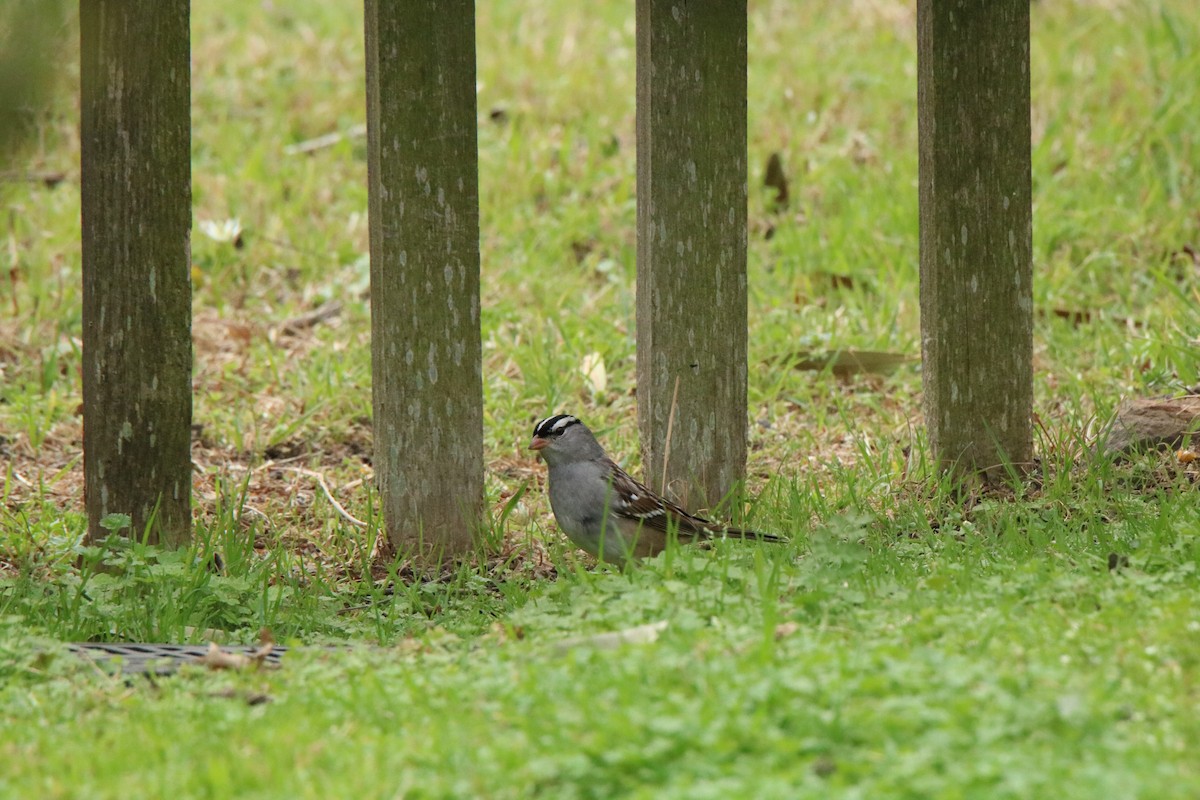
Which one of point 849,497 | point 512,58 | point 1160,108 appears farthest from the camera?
point 512,58

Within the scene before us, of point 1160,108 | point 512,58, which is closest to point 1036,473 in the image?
point 1160,108

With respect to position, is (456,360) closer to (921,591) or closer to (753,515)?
(753,515)

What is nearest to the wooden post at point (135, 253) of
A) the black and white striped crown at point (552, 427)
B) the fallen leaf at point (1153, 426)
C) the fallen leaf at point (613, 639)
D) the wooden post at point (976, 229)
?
the black and white striped crown at point (552, 427)

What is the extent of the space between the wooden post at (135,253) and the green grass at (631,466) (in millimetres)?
283

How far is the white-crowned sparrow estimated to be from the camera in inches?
203

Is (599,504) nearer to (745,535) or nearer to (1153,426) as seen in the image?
(745,535)

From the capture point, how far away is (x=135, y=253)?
4625 mm

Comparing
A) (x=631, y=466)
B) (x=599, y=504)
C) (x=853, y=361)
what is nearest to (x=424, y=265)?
(x=599, y=504)

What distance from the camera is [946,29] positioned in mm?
5094

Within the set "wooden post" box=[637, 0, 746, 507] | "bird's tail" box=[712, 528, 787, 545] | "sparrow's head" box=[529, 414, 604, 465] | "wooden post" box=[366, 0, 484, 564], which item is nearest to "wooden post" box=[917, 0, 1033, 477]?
"wooden post" box=[637, 0, 746, 507]

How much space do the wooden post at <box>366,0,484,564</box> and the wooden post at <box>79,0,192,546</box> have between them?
2.09ft

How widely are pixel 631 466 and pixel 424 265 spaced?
1670 millimetres

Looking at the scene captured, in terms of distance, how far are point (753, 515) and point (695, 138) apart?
1375 mm

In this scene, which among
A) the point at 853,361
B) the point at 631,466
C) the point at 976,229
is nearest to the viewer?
the point at 976,229
